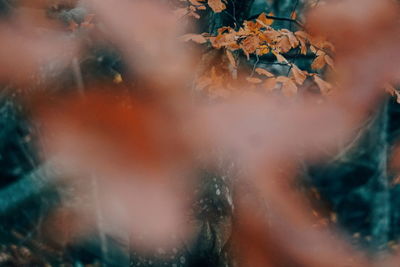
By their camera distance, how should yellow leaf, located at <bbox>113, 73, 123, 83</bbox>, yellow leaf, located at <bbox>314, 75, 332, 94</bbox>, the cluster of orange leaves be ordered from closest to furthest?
the cluster of orange leaves < yellow leaf, located at <bbox>314, 75, 332, 94</bbox> < yellow leaf, located at <bbox>113, 73, 123, 83</bbox>

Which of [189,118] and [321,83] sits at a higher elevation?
[321,83]

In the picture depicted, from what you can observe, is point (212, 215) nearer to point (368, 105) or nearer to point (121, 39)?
point (121, 39)

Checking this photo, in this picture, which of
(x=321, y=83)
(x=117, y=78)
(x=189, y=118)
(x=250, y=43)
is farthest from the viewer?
(x=117, y=78)

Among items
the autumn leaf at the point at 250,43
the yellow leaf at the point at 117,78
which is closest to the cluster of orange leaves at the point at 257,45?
the autumn leaf at the point at 250,43

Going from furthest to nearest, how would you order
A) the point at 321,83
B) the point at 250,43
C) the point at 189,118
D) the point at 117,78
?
the point at 117,78
the point at 321,83
the point at 189,118
the point at 250,43

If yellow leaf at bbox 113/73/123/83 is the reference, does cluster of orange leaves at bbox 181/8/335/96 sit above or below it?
above

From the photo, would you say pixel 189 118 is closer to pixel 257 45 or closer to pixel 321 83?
pixel 257 45

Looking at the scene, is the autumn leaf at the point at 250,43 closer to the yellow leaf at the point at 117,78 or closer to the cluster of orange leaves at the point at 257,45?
the cluster of orange leaves at the point at 257,45

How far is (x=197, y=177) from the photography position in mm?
2449

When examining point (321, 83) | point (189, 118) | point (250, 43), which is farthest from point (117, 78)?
point (321, 83)

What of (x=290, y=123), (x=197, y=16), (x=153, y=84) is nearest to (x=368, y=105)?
(x=290, y=123)

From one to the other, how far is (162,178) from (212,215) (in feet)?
1.65

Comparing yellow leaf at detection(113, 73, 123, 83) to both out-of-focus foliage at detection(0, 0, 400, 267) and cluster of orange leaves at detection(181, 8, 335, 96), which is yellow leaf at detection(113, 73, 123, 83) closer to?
out-of-focus foliage at detection(0, 0, 400, 267)

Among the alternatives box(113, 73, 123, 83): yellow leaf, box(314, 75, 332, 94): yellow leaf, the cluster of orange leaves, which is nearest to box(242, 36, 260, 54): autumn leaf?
the cluster of orange leaves
